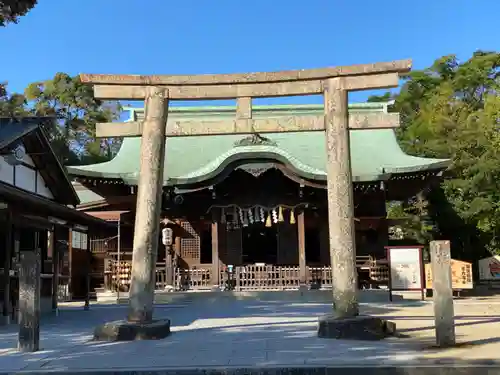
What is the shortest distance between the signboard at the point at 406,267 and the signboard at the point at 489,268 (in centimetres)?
964

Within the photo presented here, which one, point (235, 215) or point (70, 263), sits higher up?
point (235, 215)

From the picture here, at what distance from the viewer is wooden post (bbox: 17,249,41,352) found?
796cm

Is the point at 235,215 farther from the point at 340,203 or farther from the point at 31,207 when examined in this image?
the point at 340,203

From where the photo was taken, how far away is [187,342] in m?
8.48

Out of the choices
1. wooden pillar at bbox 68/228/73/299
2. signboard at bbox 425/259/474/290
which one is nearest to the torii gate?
signboard at bbox 425/259/474/290

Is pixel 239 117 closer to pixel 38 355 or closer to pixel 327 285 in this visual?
pixel 38 355

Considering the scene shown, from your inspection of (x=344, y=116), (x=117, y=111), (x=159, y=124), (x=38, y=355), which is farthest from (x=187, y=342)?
(x=117, y=111)

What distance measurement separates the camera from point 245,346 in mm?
7938

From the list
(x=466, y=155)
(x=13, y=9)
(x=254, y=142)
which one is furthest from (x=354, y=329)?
(x=466, y=155)

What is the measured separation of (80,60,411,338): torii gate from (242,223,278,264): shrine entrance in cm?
1334

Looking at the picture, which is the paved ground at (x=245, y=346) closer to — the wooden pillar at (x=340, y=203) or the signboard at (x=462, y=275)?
the wooden pillar at (x=340, y=203)

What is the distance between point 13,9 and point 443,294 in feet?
25.8

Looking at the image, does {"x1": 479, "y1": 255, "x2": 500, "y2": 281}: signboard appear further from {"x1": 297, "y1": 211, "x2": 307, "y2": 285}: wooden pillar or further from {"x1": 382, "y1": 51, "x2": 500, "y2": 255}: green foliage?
{"x1": 297, "y1": 211, "x2": 307, "y2": 285}: wooden pillar

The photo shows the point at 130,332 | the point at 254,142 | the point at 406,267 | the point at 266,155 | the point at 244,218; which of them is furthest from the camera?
the point at 244,218
